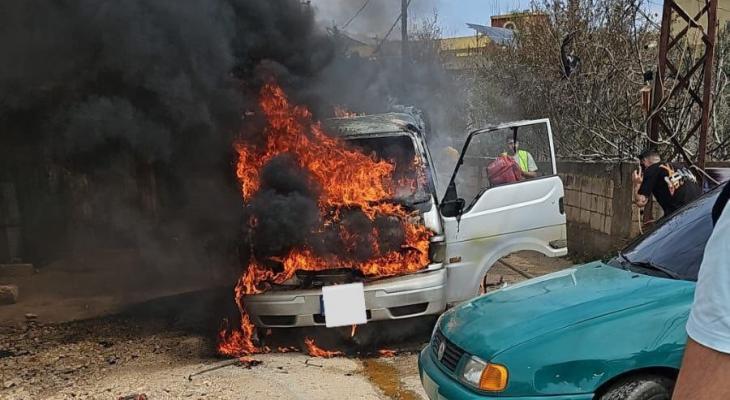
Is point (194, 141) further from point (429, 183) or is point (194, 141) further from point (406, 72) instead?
point (406, 72)

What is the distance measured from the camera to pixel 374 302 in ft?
16.8

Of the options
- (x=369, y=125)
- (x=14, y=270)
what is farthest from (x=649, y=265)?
(x=14, y=270)

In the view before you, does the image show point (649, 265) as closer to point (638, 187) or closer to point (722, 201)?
point (722, 201)

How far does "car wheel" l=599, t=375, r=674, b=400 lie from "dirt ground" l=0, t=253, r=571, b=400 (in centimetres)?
178

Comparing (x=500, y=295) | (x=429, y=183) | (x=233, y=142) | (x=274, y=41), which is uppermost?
(x=274, y=41)

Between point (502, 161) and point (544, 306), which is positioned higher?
point (502, 161)

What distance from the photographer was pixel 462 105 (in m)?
20.1

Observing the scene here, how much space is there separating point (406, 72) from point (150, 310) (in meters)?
→ 12.6

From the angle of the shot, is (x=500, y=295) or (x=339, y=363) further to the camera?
(x=339, y=363)

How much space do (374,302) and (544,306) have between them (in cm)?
203

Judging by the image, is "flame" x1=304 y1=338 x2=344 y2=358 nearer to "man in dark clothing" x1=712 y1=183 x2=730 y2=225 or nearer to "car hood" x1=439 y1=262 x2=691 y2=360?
"car hood" x1=439 y1=262 x2=691 y2=360

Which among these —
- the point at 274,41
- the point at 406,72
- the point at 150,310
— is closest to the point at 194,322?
the point at 150,310

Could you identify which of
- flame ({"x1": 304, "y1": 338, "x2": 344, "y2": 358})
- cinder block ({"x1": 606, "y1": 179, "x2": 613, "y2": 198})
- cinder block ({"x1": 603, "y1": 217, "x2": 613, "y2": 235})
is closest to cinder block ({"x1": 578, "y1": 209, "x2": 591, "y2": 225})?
cinder block ({"x1": 603, "y1": 217, "x2": 613, "y2": 235})

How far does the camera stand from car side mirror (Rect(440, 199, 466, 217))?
18.2 ft
